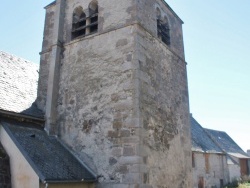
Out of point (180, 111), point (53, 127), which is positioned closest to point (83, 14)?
point (53, 127)

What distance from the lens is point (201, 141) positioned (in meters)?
21.1

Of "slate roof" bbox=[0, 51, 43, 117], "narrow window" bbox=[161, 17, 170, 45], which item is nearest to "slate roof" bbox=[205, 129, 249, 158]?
"narrow window" bbox=[161, 17, 170, 45]

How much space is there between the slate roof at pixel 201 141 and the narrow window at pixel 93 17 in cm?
1322

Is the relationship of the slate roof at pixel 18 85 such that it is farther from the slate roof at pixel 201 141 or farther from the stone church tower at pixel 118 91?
the slate roof at pixel 201 141

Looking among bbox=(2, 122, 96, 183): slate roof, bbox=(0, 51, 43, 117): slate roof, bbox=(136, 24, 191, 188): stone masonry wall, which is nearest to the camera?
bbox=(2, 122, 96, 183): slate roof

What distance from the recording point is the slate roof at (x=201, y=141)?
65.1ft

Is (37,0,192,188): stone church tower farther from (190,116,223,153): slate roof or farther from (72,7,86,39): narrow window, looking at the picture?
(190,116,223,153): slate roof

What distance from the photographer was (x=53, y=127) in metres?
7.55

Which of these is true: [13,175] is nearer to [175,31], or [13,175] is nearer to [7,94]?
[7,94]

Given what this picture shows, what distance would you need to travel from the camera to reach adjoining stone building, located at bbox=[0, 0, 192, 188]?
621 cm

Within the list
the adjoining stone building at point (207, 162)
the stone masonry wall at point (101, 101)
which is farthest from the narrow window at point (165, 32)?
the adjoining stone building at point (207, 162)

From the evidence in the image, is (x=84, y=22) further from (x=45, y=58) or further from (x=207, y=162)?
(x=207, y=162)

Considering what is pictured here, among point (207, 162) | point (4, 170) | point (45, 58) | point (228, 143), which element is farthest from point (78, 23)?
point (228, 143)

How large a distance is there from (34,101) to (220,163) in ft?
58.1
